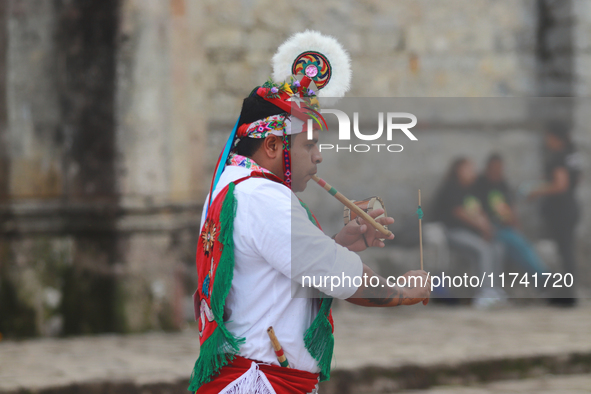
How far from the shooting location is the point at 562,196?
722 cm

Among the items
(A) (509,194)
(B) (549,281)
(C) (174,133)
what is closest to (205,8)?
(C) (174,133)

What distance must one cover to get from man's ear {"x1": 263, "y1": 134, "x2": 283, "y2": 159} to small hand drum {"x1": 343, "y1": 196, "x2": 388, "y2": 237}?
276mm

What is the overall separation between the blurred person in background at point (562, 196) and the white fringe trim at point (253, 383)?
566cm

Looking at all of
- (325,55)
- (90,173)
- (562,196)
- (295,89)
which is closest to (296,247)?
(295,89)

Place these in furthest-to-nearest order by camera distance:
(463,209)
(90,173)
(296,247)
Result: (463,209), (90,173), (296,247)

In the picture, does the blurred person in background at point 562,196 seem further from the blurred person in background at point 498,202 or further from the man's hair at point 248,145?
the man's hair at point 248,145

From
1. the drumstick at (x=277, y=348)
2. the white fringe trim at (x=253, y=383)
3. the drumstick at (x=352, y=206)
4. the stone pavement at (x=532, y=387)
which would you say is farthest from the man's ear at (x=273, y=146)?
the stone pavement at (x=532, y=387)

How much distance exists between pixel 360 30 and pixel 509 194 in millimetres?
2382

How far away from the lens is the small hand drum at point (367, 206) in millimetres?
1999

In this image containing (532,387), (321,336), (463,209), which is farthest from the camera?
(463,209)

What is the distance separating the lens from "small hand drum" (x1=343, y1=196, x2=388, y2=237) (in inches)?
78.7

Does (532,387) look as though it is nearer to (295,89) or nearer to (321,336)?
(321,336)

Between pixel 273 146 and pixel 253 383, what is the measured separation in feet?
2.25

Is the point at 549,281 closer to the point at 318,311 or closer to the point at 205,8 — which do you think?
the point at 318,311
